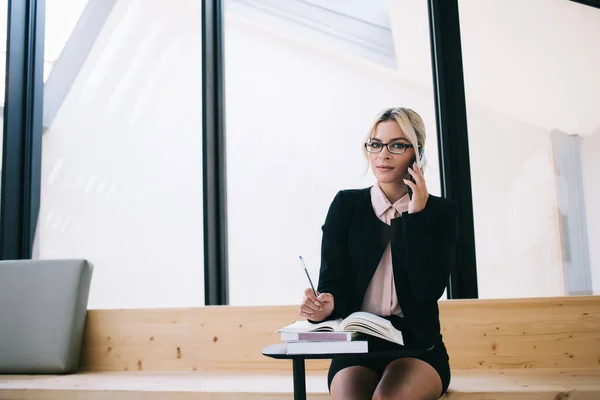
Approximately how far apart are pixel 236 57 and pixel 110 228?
1235 mm

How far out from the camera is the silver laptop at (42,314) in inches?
116

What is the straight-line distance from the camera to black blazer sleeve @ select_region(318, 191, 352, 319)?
1.83 m

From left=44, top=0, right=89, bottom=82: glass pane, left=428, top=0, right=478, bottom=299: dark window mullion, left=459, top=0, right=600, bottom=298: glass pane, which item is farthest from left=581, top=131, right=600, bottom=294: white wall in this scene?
left=44, top=0, right=89, bottom=82: glass pane

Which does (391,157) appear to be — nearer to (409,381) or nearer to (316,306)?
(316,306)

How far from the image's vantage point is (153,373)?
9.43 ft

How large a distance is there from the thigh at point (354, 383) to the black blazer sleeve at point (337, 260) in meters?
0.17

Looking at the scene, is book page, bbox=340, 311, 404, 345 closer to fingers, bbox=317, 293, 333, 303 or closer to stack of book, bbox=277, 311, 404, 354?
stack of book, bbox=277, 311, 404, 354

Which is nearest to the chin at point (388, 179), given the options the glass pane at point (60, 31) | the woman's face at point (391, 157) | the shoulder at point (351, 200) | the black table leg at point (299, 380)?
the woman's face at point (391, 157)

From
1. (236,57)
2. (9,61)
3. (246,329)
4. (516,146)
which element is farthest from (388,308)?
(9,61)

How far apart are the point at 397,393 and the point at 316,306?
0.32 meters

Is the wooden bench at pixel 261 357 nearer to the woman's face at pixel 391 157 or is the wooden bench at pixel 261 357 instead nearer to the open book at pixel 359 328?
the open book at pixel 359 328

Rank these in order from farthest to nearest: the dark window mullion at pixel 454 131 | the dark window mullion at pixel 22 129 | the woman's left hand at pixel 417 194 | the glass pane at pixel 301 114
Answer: the dark window mullion at pixel 22 129 → the glass pane at pixel 301 114 → the dark window mullion at pixel 454 131 → the woman's left hand at pixel 417 194

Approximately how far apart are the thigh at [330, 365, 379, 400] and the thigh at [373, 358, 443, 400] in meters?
0.06

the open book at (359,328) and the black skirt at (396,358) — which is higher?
the open book at (359,328)
